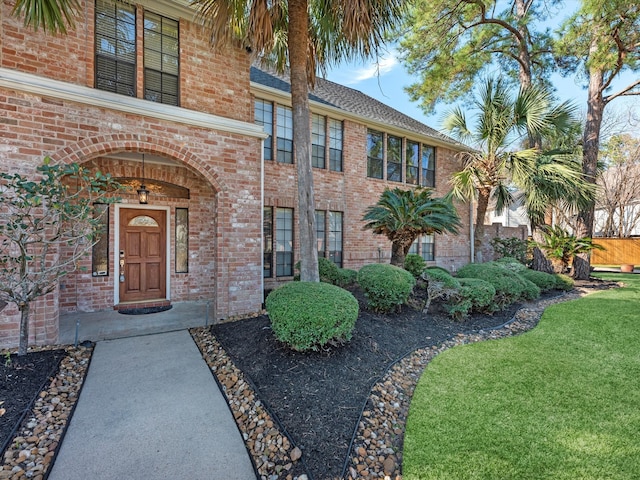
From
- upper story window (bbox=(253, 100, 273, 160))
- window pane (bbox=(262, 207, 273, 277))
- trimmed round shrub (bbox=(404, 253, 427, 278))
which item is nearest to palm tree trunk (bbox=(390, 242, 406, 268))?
trimmed round shrub (bbox=(404, 253, 427, 278))

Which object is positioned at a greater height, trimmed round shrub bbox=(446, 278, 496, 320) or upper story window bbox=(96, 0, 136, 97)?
upper story window bbox=(96, 0, 136, 97)

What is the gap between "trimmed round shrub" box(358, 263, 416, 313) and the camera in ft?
18.4

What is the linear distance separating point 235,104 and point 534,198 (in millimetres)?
9299

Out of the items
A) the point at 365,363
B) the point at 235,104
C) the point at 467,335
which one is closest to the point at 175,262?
the point at 235,104

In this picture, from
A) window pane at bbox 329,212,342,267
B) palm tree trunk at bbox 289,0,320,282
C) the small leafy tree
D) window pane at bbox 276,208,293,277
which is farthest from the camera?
window pane at bbox 329,212,342,267

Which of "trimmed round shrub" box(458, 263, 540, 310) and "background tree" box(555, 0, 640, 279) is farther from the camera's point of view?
"background tree" box(555, 0, 640, 279)

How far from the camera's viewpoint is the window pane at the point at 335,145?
32.9 feet

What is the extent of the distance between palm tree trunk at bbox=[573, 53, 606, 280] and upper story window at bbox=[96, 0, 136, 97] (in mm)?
14539

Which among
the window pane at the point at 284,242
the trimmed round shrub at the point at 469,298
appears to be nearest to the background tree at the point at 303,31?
the trimmed round shrub at the point at 469,298

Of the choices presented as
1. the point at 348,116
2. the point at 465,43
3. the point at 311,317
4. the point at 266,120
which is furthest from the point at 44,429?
the point at 465,43

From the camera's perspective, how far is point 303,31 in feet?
16.7

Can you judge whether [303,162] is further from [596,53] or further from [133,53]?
[596,53]

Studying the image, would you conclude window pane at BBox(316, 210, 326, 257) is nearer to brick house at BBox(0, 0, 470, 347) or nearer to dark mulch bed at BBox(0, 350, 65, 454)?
brick house at BBox(0, 0, 470, 347)

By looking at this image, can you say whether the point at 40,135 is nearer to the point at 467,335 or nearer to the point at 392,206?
the point at 392,206
